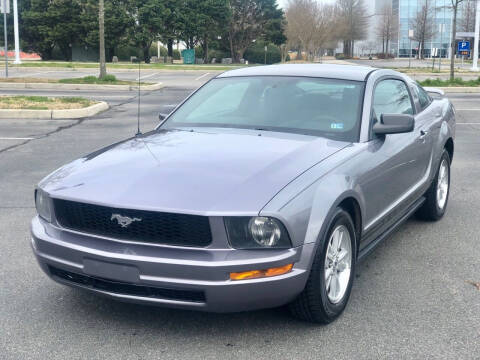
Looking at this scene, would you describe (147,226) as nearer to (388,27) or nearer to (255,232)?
(255,232)

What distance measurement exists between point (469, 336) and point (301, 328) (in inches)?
37.3

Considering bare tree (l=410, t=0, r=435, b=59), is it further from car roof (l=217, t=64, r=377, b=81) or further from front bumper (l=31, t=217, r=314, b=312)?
front bumper (l=31, t=217, r=314, b=312)

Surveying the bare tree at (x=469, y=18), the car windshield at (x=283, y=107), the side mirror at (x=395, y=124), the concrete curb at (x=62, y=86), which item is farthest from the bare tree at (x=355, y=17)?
the side mirror at (x=395, y=124)

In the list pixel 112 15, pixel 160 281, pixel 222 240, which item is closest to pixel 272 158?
pixel 222 240

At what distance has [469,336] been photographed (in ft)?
11.9

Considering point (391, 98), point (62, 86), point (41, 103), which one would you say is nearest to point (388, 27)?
point (62, 86)

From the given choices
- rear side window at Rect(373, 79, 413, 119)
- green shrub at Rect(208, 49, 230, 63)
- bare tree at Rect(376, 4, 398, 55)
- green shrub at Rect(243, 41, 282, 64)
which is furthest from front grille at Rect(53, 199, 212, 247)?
bare tree at Rect(376, 4, 398, 55)

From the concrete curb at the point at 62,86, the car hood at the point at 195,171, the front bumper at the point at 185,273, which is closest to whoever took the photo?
the front bumper at the point at 185,273

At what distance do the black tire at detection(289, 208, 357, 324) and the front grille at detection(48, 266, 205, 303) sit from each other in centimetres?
61

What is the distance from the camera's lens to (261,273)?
3.25m

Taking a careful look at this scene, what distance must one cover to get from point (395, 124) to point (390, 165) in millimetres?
317

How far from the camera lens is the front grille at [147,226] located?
3.25 metres

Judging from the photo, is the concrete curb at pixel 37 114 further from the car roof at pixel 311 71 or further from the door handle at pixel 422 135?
the door handle at pixel 422 135

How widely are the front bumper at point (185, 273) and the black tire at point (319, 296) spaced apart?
0.38ft
